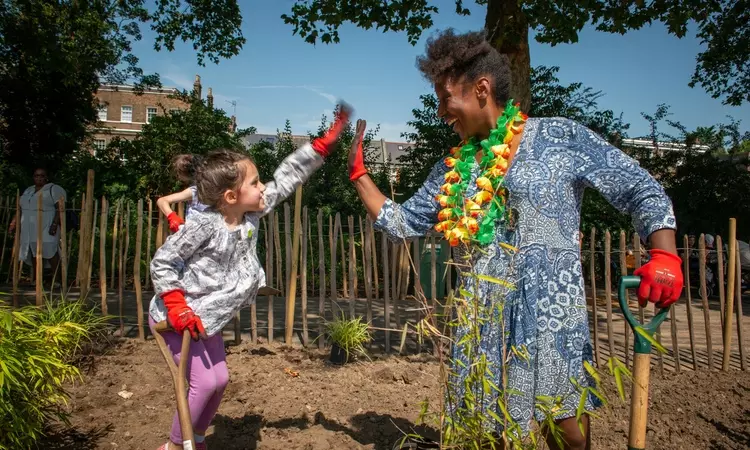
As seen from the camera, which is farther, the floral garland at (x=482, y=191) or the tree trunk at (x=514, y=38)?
the tree trunk at (x=514, y=38)

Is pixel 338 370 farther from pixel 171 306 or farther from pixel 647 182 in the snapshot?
pixel 647 182

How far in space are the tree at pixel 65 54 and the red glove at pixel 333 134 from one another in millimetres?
8775

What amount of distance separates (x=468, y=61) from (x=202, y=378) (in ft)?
5.59

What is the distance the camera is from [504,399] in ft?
5.23

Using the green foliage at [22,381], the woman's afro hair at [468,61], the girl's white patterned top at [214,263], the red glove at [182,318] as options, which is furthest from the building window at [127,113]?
the woman's afro hair at [468,61]

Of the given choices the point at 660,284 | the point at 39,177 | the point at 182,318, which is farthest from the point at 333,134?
the point at 39,177

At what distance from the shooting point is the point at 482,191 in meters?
1.99

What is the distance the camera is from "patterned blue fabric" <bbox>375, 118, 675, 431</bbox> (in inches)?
72.5

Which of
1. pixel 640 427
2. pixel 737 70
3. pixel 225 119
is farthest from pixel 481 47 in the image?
pixel 737 70

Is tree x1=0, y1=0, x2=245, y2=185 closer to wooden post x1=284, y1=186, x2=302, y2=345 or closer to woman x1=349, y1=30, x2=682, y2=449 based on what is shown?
wooden post x1=284, y1=186, x2=302, y2=345

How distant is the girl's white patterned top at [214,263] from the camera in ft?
7.61

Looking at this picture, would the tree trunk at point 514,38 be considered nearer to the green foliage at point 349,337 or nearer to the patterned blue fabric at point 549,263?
the green foliage at point 349,337

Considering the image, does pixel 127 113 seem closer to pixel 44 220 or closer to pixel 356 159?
pixel 44 220

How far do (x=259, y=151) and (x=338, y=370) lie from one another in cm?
837
